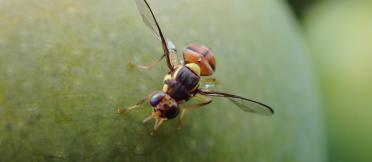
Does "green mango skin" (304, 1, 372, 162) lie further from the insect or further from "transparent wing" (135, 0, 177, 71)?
"transparent wing" (135, 0, 177, 71)

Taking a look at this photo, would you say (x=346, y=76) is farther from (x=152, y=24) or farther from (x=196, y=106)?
(x=152, y=24)

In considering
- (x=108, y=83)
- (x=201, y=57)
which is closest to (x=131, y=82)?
(x=108, y=83)

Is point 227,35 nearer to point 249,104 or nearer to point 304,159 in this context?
point 249,104

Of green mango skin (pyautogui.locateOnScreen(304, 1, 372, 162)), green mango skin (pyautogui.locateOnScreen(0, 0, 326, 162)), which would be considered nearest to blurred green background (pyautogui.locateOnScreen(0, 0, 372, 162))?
green mango skin (pyautogui.locateOnScreen(0, 0, 326, 162))

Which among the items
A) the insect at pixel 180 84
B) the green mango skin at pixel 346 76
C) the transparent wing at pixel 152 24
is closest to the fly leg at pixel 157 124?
the insect at pixel 180 84

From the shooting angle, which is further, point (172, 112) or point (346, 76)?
point (346, 76)

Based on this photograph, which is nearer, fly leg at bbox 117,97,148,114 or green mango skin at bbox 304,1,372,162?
fly leg at bbox 117,97,148,114
